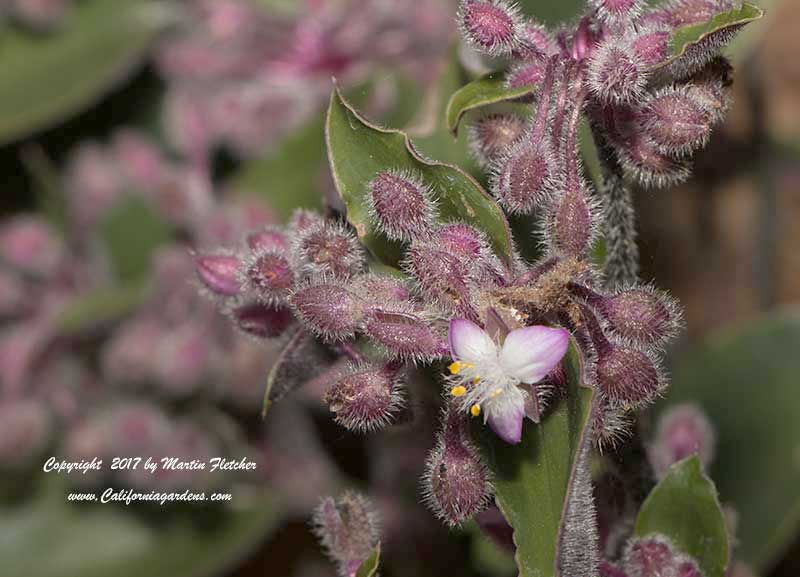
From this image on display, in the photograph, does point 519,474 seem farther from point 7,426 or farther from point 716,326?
point 716,326

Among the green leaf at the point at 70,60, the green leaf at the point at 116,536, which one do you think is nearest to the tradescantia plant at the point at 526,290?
the green leaf at the point at 116,536

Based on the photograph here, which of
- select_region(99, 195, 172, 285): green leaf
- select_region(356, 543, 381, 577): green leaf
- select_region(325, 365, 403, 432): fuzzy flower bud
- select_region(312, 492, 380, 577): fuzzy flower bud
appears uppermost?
select_region(325, 365, 403, 432): fuzzy flower bud

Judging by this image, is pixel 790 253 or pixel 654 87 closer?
pixel 654 87

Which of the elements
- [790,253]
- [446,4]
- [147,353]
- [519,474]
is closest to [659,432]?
[519,474]

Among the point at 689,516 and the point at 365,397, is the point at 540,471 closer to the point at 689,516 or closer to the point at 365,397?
the point at 365,397

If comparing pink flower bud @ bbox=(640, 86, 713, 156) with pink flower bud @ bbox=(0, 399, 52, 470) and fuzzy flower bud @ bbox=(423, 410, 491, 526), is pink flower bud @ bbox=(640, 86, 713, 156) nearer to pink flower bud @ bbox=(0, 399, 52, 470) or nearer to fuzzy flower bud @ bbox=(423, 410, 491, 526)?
fuzzy flower bud @ bbox=(423, 410, 491, 526)

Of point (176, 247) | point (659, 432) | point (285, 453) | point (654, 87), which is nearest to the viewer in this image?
point (654, 87)

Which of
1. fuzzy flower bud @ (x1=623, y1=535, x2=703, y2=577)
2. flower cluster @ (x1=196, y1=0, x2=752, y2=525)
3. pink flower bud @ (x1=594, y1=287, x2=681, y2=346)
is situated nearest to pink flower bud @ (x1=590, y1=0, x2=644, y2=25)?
flower cluster @ (x1=196, y1=0, x2=752, y2=525)
